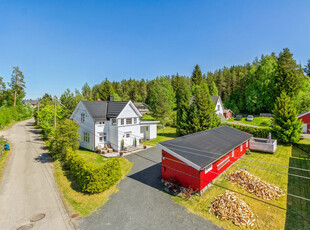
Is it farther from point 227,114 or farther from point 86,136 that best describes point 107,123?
point 227,114

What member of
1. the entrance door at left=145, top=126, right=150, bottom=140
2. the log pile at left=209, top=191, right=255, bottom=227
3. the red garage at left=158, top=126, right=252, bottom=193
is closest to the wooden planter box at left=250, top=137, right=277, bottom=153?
the red garage at left=158, top=126, right=252, bottom=193

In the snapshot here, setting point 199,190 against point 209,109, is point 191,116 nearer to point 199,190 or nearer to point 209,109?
point 209,109

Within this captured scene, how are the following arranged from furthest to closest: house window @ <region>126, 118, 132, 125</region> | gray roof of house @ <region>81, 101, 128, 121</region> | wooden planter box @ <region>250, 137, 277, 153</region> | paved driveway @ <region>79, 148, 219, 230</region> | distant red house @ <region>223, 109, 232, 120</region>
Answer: distant red house @ <region>223, 109, 232, 120</region> → house window @ <region>126, 118, 132, 125</region> → gray roof of house @ <region>81, 101, 128, 121</region> → wooden planter box @ <region>250, 137, 277, 153</region> → paved driveway @ <region>79, 148, 219, 230</region>

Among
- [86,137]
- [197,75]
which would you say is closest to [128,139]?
[86,137]

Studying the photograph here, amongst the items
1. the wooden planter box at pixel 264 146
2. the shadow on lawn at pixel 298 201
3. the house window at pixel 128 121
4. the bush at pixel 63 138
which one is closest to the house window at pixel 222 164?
the shadow on lawn at pixel 298 201

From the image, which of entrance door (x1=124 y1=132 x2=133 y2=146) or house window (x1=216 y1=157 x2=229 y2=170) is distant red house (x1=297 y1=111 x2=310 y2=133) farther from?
entrance door (x1=124 y1=132 x2=133 y2=146)
